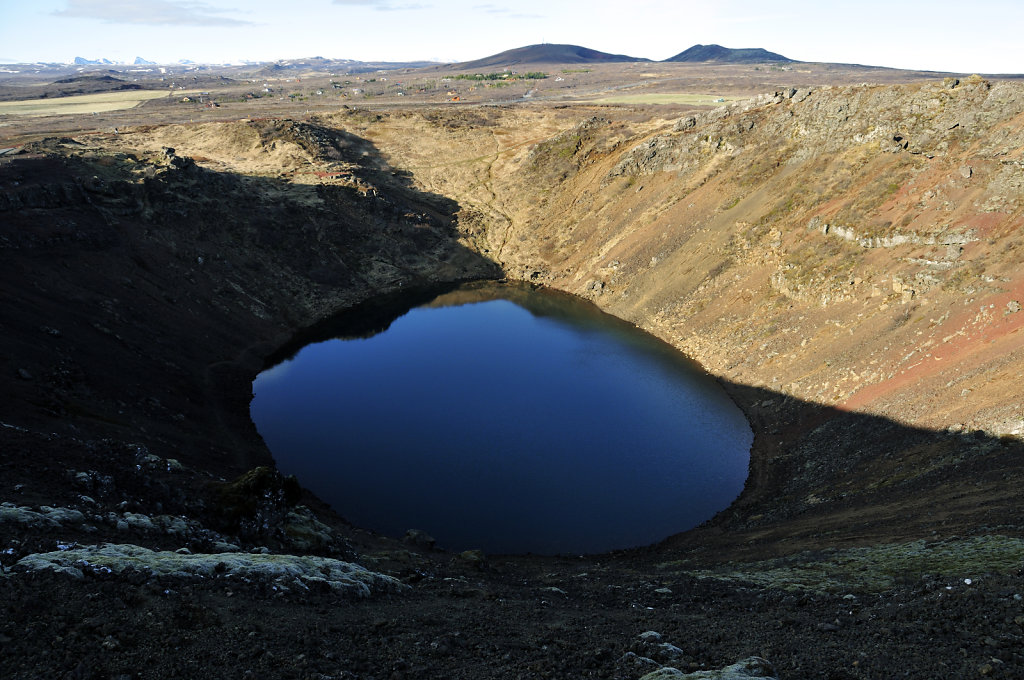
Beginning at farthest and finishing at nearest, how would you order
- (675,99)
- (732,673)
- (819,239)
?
(675,99)
(819,239)
(732,673)

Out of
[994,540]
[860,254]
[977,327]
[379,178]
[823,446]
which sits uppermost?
[379,178]

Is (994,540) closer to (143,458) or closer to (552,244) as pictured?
(143,458)

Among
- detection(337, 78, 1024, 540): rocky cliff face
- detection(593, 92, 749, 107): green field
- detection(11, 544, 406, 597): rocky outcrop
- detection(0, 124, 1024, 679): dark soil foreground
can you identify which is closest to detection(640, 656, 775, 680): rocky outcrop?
detection(0, 124, 1024, 679): dark soil foreground

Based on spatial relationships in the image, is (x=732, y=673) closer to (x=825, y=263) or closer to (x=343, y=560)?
(x=343, y=560)

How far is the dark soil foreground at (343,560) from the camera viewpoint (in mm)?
15594

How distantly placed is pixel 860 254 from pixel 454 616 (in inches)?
2134

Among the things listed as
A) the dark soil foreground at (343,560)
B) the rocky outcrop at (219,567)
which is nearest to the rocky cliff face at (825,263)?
the dark soil foreground at (343,560)

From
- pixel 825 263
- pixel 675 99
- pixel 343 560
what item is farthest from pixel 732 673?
pixel 675 99

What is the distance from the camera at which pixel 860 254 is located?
58250mm

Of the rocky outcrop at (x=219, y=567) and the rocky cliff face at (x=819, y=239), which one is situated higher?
the rocky cliff face at (x=819, y=239)

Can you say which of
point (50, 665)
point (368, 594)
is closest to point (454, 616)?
point (368, 594)

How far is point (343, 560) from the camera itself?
26891 millimetres

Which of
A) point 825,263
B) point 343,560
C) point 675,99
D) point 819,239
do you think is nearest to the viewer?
point 343,560

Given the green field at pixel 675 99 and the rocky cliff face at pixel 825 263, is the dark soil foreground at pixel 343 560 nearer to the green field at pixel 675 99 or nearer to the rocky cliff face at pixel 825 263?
the rocky cliff face at pixel 825 263
